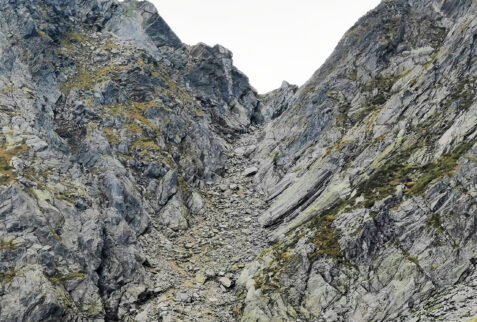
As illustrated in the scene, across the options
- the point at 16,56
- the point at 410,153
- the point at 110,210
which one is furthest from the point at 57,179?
the point at 410,153

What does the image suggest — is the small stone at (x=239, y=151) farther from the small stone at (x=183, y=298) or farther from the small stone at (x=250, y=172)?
the small stone at (x=183, y=298)

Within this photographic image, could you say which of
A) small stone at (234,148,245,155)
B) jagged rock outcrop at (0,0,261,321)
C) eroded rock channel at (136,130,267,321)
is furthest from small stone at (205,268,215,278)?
small stone at (234,148,245,155)

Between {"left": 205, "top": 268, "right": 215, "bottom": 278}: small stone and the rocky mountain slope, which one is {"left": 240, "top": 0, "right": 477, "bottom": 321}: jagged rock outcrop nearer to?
the rocky mountain slope

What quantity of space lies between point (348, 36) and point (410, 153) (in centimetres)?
3950

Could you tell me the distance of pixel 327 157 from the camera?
178 feet

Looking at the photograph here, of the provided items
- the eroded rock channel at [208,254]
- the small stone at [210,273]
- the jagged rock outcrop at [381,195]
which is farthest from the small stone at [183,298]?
the jagged rock outcrop at [381,195]

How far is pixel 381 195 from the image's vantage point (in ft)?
131

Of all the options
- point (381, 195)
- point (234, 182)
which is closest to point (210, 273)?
point (381, 195)

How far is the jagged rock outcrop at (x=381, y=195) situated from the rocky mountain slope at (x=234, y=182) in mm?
179

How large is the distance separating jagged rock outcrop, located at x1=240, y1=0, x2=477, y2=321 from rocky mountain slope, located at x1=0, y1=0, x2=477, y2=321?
0.18m

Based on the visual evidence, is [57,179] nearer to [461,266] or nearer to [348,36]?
[461,266]

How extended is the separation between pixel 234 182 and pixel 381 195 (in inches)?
1160

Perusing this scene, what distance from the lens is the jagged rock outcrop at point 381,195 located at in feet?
107

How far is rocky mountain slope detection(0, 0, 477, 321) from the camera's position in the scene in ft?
114
